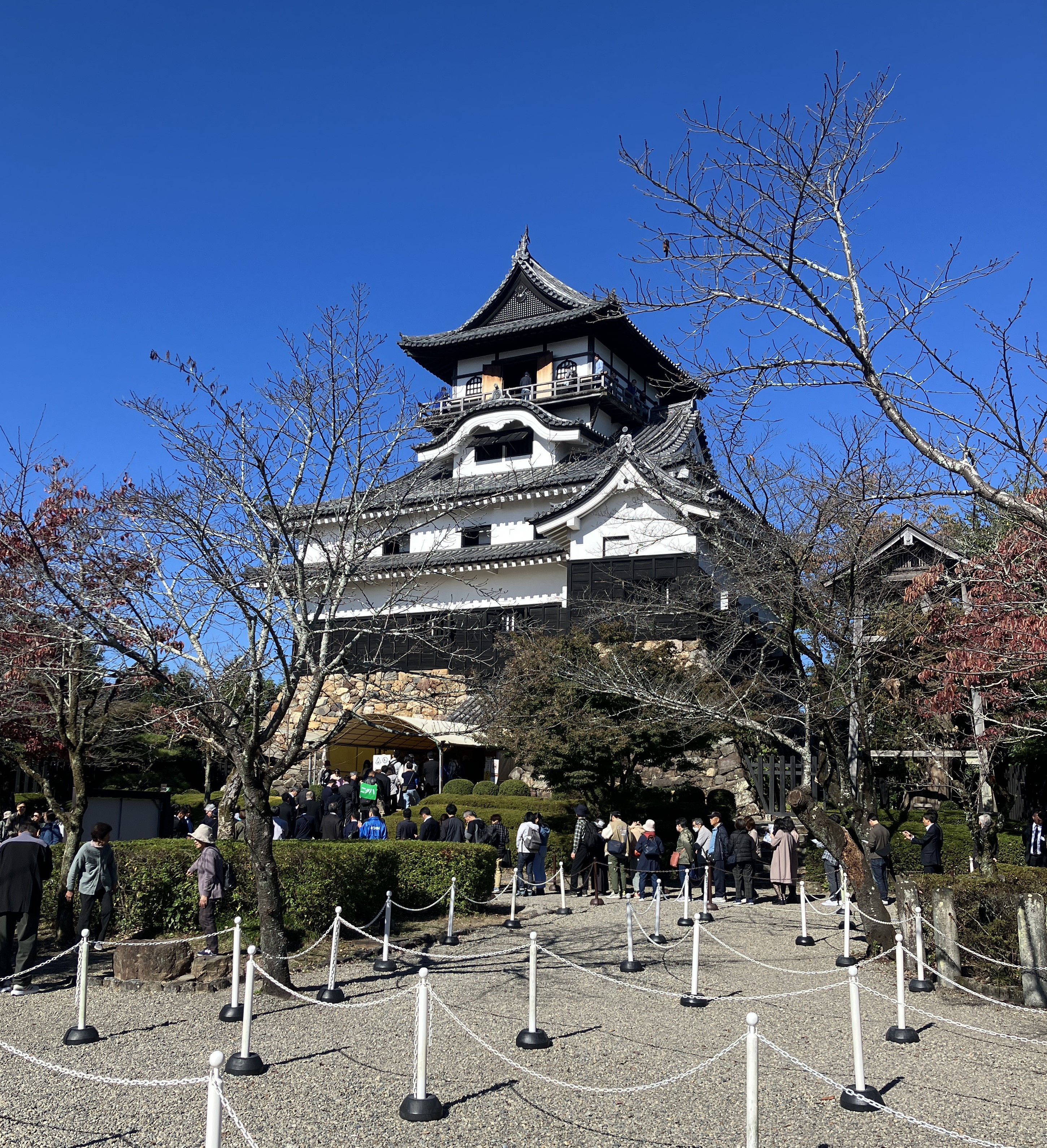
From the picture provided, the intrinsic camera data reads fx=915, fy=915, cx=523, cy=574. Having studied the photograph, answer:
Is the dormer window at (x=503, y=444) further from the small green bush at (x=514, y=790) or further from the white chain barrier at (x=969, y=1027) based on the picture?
the white chain barrier at (x=969, y=1027)

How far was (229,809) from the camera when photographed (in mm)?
14859

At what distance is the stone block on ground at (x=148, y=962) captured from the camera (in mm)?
9430

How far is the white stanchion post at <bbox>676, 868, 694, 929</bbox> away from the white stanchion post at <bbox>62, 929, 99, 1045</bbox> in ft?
25.6

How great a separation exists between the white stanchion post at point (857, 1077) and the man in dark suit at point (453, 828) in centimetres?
1092

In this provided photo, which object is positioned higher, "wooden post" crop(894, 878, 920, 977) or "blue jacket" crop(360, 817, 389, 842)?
"blue jacket" crop(360, 817, 389, 842)

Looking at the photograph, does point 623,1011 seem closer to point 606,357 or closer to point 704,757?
point 704,757

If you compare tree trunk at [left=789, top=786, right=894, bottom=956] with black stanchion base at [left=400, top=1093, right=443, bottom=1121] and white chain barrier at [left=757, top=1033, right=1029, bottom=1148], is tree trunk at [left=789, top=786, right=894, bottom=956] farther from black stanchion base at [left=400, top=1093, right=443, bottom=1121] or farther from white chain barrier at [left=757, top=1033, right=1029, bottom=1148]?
black stanchion base at [left=400, top=1093, right=443, bottom=1121]

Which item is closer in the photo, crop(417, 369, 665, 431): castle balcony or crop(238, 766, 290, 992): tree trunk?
crop(238, 766, 290, 992): tree trunk

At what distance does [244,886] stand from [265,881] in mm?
2113

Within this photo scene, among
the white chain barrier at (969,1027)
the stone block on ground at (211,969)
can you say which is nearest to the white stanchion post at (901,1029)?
the white chain barrier at (969,1027)

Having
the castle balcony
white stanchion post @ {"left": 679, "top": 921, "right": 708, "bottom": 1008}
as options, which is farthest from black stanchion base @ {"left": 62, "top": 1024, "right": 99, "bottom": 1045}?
the castle balcony

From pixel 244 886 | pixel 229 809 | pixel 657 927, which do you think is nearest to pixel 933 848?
pixel 657 927

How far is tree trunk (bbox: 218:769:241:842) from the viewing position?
14.4 metres

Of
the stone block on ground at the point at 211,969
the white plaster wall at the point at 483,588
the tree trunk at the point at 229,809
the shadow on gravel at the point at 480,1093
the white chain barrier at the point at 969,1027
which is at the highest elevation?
the white plaster wall at the point at 483,588
